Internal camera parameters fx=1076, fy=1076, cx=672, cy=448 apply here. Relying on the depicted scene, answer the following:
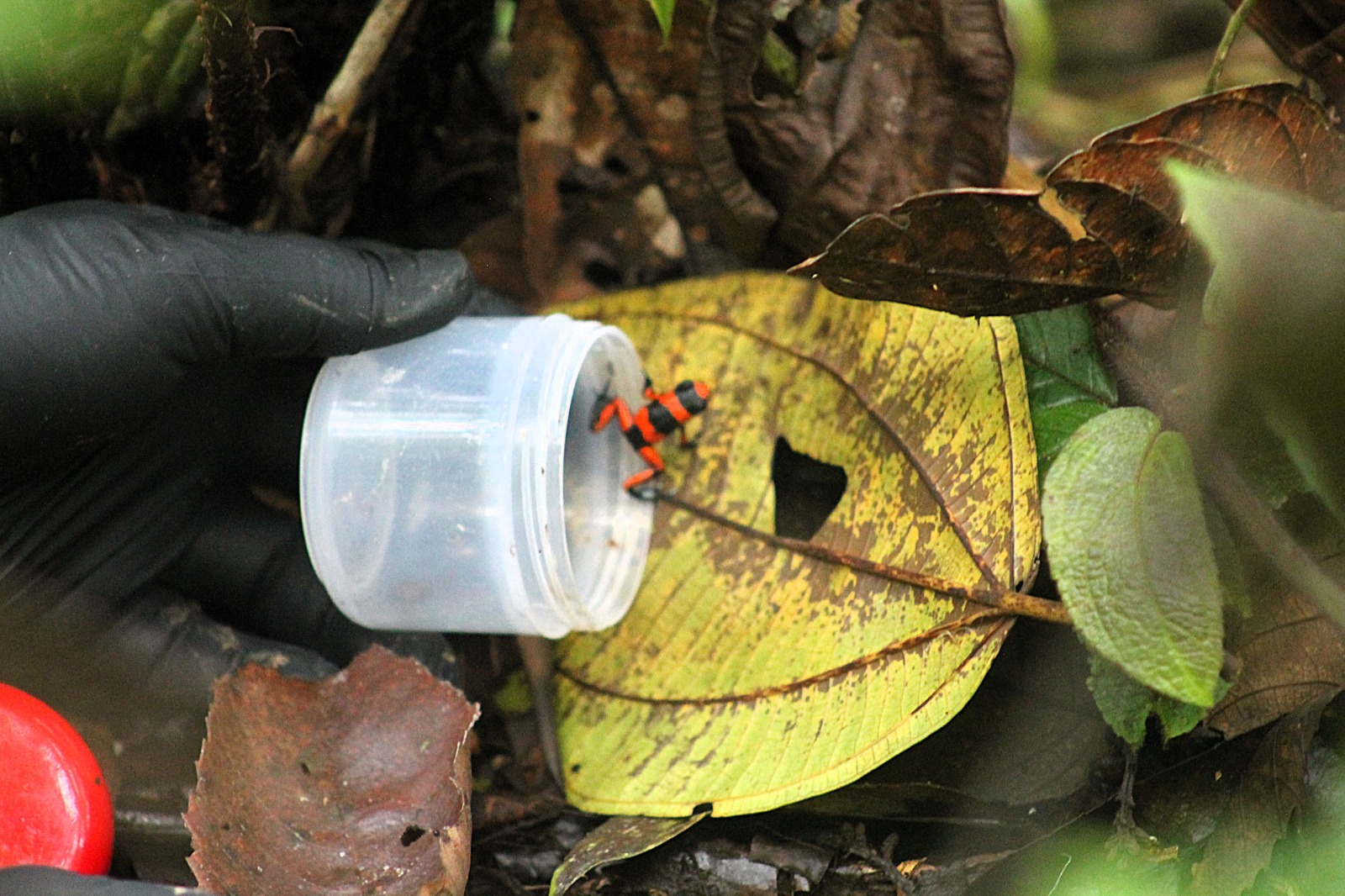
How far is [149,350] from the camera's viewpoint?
1.76 m

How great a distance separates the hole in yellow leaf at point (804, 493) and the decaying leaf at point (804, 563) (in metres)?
0.06

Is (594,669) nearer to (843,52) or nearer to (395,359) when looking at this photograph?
(395,359)

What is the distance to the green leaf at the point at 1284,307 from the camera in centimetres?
112

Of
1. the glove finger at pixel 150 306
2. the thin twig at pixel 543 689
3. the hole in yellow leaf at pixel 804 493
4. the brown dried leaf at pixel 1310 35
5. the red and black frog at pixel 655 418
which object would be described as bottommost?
the thin twig at pixel 543 689

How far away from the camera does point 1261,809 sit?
152 centimetres

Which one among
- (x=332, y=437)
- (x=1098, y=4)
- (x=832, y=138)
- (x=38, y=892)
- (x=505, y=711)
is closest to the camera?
(x=38, y=892)

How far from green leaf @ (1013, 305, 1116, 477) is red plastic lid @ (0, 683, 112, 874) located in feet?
5.15

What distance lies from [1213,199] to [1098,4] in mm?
3400

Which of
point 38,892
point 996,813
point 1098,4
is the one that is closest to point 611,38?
point 996,813

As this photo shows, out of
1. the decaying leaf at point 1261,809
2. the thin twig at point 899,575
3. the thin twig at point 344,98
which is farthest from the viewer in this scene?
the thin twig at point 344,98

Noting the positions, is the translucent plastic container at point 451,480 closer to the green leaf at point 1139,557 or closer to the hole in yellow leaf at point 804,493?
the hole in yellow leaf at point 804,493

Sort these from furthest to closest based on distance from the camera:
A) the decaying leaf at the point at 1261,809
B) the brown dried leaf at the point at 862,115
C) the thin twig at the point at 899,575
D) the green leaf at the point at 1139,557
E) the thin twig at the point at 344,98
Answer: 1. the thin twig at the point at 344,98
2. the brown dried leaf at the point at 862,115
3. the thin twig at the point at 899,575
4. the decaying leaf at the point at 1261,809
5. the green leaf at the point at 1139,557

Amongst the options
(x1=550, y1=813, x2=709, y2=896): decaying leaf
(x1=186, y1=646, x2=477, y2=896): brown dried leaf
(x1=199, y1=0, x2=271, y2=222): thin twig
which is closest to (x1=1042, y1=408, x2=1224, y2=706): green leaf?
(x1=550, y1=813, x2=709, y2=896): decaying leaf

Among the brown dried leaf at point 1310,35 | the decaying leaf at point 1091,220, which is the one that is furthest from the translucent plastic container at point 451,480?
the brown dried leaf at point 1310,35
